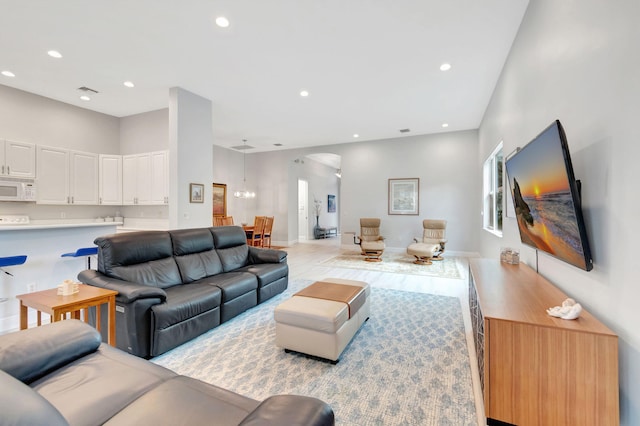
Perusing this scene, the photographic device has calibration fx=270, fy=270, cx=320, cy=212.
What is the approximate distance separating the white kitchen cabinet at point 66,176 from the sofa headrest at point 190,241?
2.85 meters

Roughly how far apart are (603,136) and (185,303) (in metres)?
3.25

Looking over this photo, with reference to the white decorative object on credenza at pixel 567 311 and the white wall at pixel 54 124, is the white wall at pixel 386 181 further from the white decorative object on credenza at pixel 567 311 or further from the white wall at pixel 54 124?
the white decorative object on credenza at pixel 567 311

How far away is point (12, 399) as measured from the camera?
0.66 meters

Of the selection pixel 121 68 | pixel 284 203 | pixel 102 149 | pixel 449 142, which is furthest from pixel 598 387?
pixel 284 203

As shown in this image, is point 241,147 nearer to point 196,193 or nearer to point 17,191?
point 196,193

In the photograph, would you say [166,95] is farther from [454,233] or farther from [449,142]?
[454,233]

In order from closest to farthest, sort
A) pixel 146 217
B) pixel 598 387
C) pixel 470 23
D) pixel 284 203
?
pixel 598 387 < pixel 470 23 < pixel 146 217 < pixel 284 203

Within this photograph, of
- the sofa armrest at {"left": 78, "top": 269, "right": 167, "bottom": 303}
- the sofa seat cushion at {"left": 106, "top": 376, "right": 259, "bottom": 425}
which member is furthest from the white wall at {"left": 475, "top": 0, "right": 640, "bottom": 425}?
the sofa armrest at {"left": 78, "top": 269, "right": 167, "bottom": 303}

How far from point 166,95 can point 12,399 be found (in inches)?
199

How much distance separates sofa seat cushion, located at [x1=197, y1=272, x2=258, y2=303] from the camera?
2.97 m

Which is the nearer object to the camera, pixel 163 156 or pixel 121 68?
pixel 121 68

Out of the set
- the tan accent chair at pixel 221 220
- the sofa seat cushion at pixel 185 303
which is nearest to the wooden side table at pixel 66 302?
the sofa seat cushion at pixel 185 303

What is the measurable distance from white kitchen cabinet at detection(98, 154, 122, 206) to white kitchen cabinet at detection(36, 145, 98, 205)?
90 mm

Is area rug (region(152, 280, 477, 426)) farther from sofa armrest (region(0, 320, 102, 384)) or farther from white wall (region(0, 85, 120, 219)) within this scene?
white wall (region(0, 85, 120, 219))
